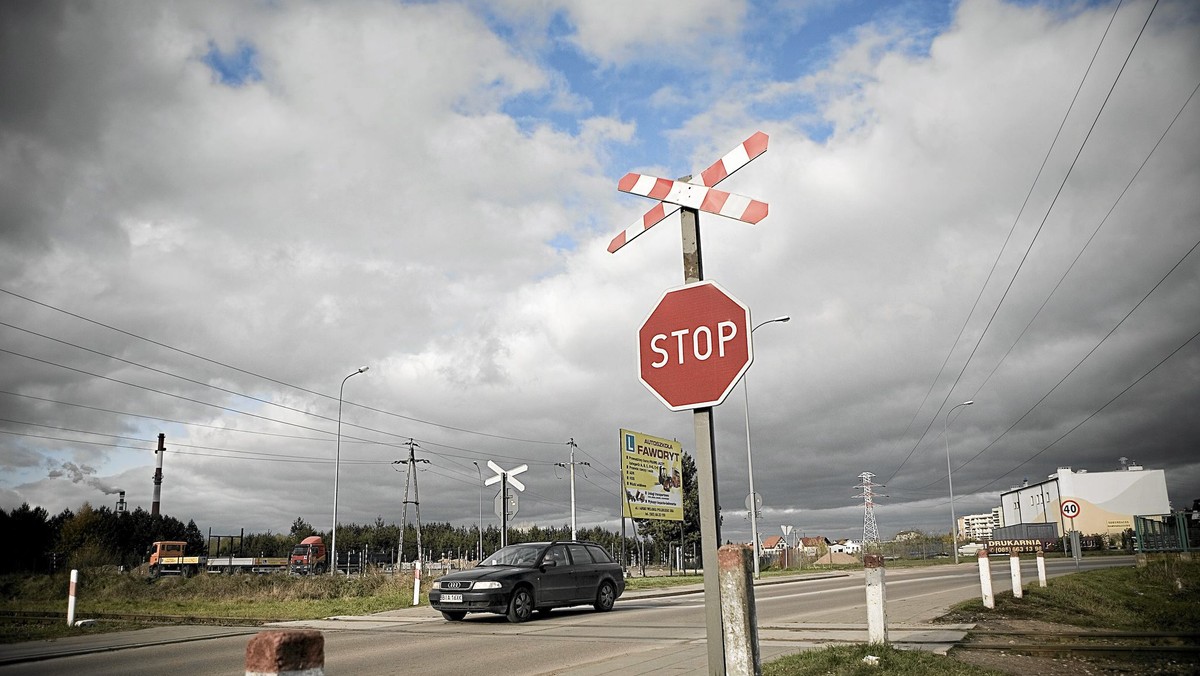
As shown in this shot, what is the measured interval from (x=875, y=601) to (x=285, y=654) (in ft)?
25.6

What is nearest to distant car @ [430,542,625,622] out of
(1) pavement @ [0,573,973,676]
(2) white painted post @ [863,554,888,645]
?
(1) pavement @ [0,573,973,676]

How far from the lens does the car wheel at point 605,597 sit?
18078 millimetres

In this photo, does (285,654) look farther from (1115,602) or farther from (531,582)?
(1115,602)

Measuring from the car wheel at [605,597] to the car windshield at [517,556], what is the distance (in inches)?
72.5

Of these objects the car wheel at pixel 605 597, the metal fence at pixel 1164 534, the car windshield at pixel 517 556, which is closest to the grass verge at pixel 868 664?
the car windshield at pixel 517 556

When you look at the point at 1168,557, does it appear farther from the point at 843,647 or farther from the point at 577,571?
the point at 843,647

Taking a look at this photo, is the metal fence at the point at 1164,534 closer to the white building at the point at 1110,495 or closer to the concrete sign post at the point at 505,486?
the concrete sign post at the point at 505,486

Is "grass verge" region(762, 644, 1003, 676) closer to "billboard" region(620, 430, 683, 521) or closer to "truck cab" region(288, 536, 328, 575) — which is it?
"billboard" region(620, 430, 683, 521)

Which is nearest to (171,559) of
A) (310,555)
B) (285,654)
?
(310,555)

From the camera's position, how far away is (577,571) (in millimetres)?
17516

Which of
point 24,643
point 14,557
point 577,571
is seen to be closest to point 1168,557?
point 577,571

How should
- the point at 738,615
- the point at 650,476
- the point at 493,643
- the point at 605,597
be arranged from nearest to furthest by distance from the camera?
the point at 738,615 < the point at 493,643 < the point at 605,597 < the point at 650,476

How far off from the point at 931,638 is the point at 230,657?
30.6 ft

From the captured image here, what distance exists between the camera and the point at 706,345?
17.2 feet
